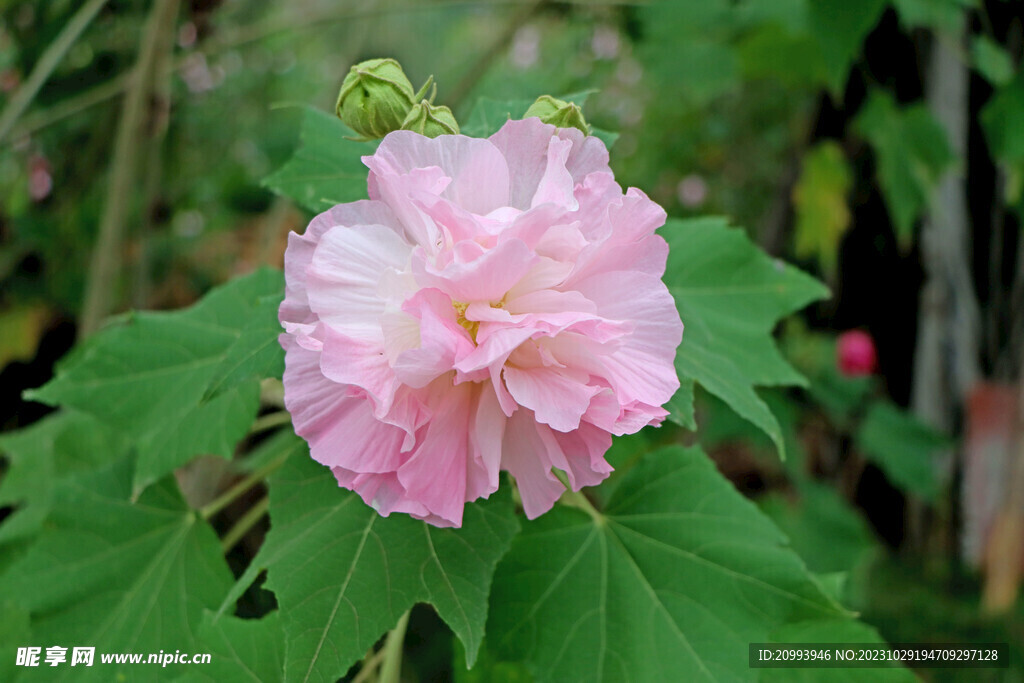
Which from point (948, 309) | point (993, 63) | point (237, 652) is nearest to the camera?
point (237, 652)

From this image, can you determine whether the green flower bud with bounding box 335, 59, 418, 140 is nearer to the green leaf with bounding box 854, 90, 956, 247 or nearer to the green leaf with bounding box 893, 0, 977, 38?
the green leaf with bounding box 893, 0, 977, 38

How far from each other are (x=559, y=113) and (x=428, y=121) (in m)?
0.11

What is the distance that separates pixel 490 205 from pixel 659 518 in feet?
1.35

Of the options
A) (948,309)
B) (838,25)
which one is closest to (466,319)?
(838,25)

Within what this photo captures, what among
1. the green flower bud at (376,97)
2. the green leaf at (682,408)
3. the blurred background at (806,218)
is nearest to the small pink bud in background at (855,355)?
the blurred background at (806,218)

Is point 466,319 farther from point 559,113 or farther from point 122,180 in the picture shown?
point 122,180

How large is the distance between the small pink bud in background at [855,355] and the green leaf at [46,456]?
1906 millimetres

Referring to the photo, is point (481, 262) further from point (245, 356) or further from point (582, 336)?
point (245, 356)

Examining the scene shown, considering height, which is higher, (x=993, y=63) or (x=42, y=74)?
(x=42, y=74)

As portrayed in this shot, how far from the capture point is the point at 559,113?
0.58 meters

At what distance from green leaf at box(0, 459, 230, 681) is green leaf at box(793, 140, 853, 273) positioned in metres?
1.86

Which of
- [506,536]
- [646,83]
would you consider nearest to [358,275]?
[506,536]

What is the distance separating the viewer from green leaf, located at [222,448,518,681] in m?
0.55

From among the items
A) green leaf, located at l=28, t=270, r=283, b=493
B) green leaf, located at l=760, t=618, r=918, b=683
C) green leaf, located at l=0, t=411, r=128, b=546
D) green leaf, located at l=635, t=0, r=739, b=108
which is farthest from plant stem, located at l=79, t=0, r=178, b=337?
green leaf, located at l=760, t=618, r=918, b=683
